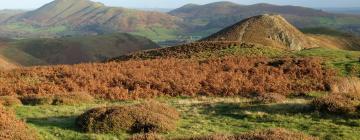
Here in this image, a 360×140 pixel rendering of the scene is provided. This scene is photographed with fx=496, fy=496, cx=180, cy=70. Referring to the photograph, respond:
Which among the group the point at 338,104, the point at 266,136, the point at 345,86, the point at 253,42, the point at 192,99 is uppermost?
the point at 266,136

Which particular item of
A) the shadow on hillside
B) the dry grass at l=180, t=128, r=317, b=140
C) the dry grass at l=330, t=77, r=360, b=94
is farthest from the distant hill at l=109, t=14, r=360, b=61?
the dry grass at l=180, t=128, r=317, b=140

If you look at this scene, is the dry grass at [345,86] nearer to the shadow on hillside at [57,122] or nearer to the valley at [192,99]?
the valley at [192,99]

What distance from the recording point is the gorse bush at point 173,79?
1211 inches

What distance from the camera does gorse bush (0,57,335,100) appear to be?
30.8 m

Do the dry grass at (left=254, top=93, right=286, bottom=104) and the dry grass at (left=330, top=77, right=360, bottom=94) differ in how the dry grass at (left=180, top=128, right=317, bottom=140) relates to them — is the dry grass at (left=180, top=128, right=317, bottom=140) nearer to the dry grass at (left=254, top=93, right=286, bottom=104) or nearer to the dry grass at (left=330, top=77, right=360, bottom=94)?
the dry grass at (left=254, top=93, right=286, bottom=104)

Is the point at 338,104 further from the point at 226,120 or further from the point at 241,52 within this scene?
the point at 241,52

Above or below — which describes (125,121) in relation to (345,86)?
above

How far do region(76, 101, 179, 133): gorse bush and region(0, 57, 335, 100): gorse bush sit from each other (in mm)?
9898

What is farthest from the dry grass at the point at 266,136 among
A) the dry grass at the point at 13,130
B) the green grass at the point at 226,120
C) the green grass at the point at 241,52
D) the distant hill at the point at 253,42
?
the distant hill at the point at 253,42

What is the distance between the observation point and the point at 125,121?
18031 mm

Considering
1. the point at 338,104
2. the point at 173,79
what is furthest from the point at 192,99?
the point at 338,104

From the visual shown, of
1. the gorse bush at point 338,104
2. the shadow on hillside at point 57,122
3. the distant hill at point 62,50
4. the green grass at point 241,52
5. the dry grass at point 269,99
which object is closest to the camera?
the shadow on hillside at point 57,122

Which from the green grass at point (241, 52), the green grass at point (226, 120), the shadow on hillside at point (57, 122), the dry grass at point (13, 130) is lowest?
the green grass at point (241, 52)

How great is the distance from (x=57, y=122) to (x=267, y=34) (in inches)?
3044
